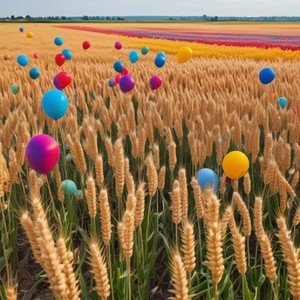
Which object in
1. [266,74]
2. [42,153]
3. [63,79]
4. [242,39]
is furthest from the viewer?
[242,39]

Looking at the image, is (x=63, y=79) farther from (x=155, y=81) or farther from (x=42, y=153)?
(x=42, y=153)

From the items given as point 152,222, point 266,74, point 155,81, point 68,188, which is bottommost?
point 152,222

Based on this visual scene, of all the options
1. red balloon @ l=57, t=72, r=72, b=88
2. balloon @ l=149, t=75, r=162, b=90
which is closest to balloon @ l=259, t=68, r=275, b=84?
balloon @ l=149, t=75, r=162, b=90

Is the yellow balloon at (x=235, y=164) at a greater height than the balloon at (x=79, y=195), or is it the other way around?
the yellow balloon at (x=235, y=164)

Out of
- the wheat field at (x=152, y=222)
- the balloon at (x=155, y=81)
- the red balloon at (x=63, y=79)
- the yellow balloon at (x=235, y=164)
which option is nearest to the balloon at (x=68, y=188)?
the wheat field at (x=152, y=222)

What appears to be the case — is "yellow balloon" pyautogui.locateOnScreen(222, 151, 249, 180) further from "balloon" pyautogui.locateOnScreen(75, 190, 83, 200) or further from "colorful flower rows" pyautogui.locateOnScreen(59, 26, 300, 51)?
"colorful flower rows" pyautogui.locateOnScreen(59, 26, 300, 51)

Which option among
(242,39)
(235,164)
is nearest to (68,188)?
(235,164)

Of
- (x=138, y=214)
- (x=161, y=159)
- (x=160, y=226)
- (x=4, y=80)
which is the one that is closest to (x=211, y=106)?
(x=161, y=159)

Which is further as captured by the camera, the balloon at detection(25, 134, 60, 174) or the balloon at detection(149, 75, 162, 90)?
the balloon at detection(149, 75, 162, 90)

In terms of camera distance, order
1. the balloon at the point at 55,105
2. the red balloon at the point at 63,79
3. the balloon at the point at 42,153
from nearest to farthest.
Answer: the balloon at the point at 42,153, the balloon at the point at 55,105, the red balloon at the point at 63,79

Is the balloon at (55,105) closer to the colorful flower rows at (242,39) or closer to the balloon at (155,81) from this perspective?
the balloon at (155,81)

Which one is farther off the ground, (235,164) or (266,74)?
(266,74)

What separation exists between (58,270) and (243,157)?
1189mm

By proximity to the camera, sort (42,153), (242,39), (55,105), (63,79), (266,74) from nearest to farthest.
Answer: (42,153) → (55,105) → (63,79) → (266,74) → (242,39)
